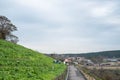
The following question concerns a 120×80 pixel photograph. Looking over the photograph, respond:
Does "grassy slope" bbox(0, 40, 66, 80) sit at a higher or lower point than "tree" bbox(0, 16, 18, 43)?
lower

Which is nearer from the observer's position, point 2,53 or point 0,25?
point 2,53

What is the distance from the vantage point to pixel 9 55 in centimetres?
3681

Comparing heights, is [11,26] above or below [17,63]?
above

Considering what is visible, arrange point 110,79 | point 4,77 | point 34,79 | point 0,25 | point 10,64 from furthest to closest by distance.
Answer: point 0,25 < point 110,79 < point 10,64 < point 34,79 < point 4,77

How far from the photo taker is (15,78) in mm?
21141

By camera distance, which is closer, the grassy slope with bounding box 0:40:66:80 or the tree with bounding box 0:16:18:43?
the grassy slope with bounding box 0:40:66:80

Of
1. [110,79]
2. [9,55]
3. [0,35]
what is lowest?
[110,79]

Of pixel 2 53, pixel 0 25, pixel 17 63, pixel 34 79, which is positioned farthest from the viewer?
pixel 0 25

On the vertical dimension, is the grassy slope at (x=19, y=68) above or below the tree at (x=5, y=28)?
→ below

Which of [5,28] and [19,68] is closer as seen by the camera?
[19,68]

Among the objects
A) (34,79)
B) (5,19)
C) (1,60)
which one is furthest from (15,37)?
(34,79)

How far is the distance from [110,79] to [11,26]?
2319cm

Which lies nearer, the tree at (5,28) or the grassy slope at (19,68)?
the grassy slope at (19,68)

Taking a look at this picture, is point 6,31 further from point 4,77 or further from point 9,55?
point 4,77
